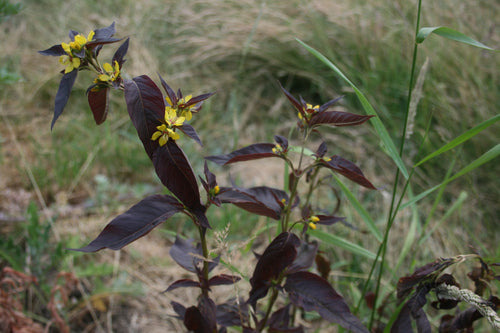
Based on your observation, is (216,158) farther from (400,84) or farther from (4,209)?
(400,84)

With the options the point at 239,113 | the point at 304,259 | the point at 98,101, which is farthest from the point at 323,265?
the point at 239,113

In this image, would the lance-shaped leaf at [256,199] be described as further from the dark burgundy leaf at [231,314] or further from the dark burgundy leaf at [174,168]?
the dark burgundy leaf at [231,314]

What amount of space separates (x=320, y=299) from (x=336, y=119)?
0.31 metres

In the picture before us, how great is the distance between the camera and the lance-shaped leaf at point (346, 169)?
0.66m

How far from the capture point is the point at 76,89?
2578 millimetres

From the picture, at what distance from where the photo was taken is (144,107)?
55 centimetres

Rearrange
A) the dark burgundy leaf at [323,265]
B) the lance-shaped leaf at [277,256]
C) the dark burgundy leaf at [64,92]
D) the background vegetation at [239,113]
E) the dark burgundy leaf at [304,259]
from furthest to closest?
the background vegetation at [239,113], the dark burgundy leaf at [323,265], the dark burgundy leaf at [304,259], the lance-shaped leaf at [277,256], the dark burgundy leaf at [64,92]

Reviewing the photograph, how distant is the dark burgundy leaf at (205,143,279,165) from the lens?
0.67m

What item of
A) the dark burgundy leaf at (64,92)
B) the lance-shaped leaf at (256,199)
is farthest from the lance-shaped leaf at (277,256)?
the dark burgundy leaf at (64,92)

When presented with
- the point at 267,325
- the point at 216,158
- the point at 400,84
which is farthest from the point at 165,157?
the point at 400,84

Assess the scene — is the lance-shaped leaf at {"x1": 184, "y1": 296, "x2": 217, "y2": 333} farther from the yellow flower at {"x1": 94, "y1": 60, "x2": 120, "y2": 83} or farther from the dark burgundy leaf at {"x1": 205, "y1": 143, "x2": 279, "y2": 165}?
the yellow flower at {"x1": 94, "y1": 60, "x2": 120, "y2": 83}

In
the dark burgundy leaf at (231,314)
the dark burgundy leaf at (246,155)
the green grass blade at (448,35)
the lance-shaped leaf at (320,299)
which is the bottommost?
the dark burgundy leaf at (231,314)

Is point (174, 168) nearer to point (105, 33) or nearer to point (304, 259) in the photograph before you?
point (105, 33)

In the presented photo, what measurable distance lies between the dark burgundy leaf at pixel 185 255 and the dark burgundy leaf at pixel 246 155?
200 mm
